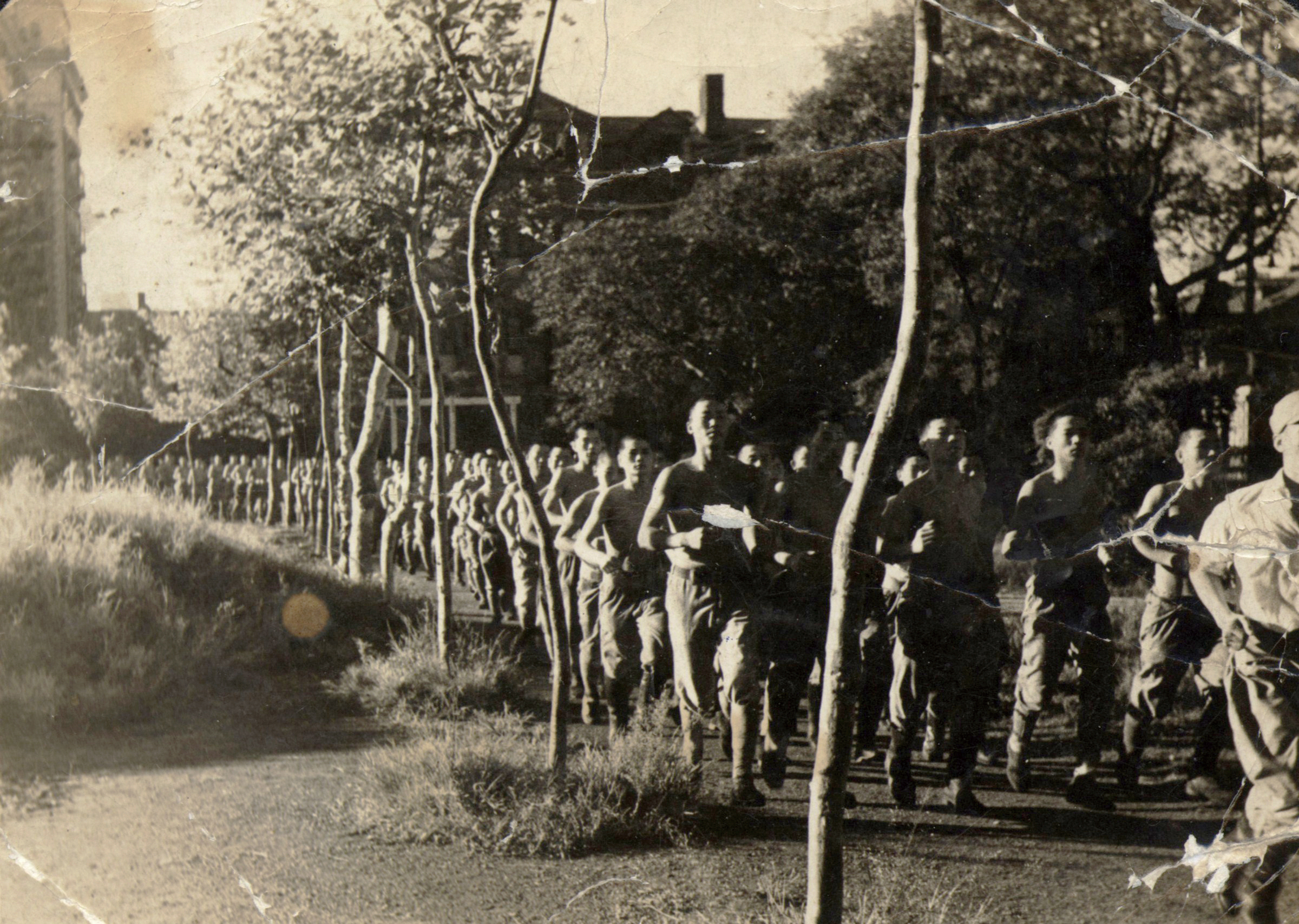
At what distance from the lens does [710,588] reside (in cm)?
278

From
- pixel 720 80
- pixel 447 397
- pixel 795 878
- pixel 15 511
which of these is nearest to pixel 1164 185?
pixel 720 80

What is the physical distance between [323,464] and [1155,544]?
252 centimetres

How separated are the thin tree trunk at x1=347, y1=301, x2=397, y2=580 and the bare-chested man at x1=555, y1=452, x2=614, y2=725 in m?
0.63

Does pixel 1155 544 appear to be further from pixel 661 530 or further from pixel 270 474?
pixel 270 474

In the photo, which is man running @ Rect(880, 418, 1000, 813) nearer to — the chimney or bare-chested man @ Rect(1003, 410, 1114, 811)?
bare-chested man @ Rect(1003, 410, 1114, 811)

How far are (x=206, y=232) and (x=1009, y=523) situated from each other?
2515 millimetres

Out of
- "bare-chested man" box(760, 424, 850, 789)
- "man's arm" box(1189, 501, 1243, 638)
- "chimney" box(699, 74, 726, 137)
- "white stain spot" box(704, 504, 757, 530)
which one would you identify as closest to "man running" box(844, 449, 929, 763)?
"bare-chested man" box(760, 424, 850, 789)

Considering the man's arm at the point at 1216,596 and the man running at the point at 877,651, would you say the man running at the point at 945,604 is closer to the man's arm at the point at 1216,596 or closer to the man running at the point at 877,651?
the man running at the point at 877,651

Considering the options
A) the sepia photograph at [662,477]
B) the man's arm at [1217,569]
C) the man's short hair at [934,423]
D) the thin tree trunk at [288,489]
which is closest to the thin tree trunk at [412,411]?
the sepia photograph at [662,477]

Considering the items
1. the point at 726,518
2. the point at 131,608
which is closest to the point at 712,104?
the point at 726,518

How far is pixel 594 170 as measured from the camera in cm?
253

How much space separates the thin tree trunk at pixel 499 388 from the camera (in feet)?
8.80

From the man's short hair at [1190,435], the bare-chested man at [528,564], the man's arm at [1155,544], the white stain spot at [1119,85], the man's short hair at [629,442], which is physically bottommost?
the bare-chested man at [528,564]

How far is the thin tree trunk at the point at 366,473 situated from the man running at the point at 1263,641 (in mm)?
2253
